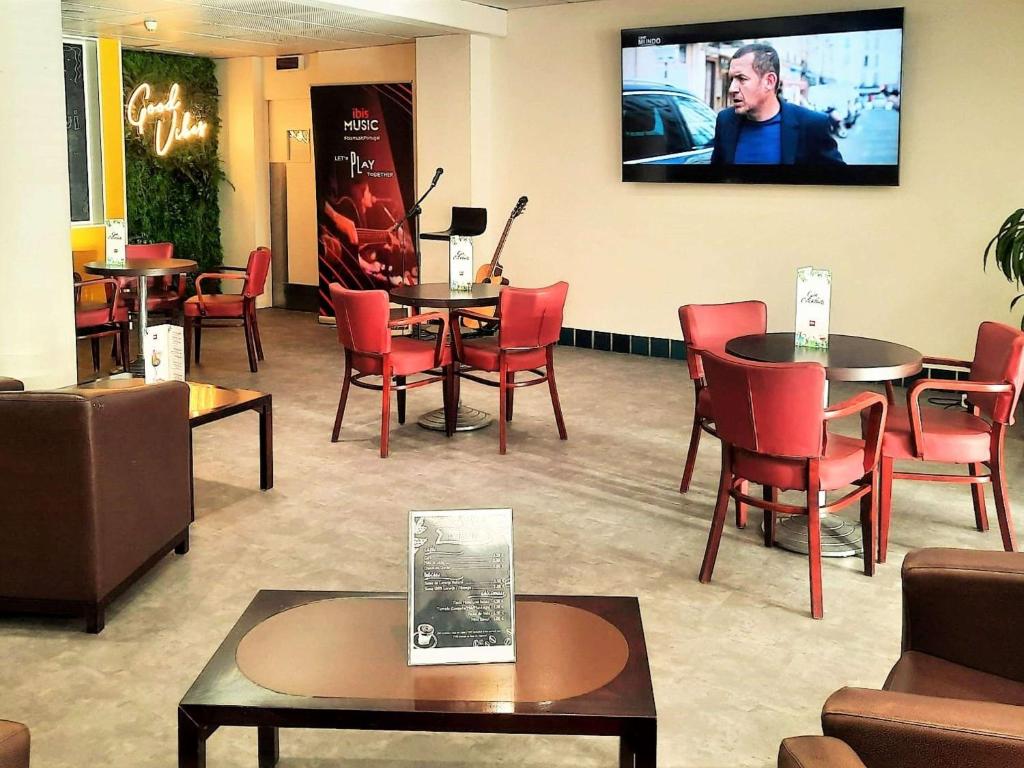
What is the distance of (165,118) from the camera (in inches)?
442

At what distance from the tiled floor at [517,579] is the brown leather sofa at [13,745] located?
1044mm

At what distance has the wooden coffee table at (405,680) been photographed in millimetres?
2234

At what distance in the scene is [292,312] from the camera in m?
11.8

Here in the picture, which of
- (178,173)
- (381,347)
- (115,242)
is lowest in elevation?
(381,347)

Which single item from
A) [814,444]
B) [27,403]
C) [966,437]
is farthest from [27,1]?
[966,437]

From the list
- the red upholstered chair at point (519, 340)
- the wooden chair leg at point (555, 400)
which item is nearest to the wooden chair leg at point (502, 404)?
the red upholstered chair at point (519, 340)

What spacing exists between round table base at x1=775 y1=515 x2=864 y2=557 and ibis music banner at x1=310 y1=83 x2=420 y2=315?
6318mm

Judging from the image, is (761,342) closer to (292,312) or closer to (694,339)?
(694,339)

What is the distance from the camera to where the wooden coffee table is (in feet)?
7.33

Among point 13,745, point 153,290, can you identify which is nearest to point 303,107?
point 153,290

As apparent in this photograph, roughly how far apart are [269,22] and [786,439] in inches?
265

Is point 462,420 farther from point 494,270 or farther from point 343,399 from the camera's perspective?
point 494,270

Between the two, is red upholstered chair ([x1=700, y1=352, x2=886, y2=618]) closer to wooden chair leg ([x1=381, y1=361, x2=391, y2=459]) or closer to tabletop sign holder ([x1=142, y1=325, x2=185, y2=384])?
wooden chair leg ([x1=381, y1=361, x2=391, y2=459])

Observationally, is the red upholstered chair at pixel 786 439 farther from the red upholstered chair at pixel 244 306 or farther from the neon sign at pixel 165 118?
the neon sign at pixel 165 118
